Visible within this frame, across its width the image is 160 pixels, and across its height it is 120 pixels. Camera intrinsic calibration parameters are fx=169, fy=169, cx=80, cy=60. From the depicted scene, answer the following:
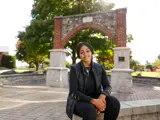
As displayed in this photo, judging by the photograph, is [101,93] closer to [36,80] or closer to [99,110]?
[99,110]

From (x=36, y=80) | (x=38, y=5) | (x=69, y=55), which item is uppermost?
(x=38, y=5)

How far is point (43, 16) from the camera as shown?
15.7 meters

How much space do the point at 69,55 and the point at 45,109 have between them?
12.0m

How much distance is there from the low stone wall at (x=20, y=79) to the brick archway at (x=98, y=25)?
4.54m

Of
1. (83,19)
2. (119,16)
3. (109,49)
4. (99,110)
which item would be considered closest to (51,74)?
(83,19)

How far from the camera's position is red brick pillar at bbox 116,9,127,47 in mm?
9203

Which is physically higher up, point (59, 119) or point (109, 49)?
point (109, 49)

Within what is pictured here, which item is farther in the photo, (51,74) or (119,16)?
(51,74)

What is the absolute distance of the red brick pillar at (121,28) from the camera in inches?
362

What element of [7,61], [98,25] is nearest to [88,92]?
[98,25]

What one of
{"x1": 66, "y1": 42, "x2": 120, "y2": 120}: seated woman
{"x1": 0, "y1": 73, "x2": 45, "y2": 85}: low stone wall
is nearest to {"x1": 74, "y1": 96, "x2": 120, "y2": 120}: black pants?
Answer: {"x1": 66, "y1": 42, "x2": 120, "y2": 120}: seated woman

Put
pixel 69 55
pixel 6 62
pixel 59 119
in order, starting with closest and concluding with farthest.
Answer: pixel 59 119 → pixel 69 55 → pixel 6 62

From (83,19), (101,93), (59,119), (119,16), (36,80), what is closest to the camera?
(101,93)

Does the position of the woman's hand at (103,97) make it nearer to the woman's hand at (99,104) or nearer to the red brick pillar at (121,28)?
the woman's hand at (99,104)
